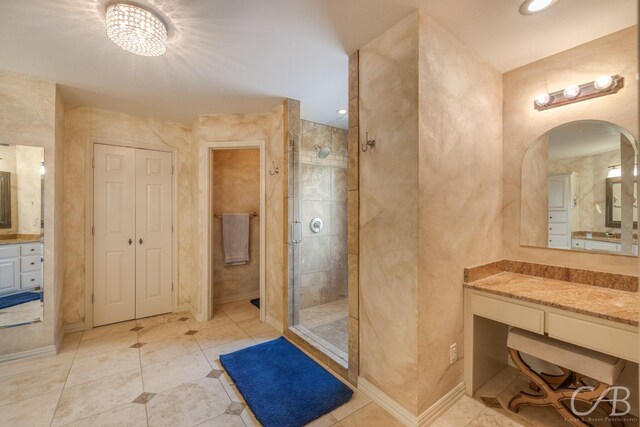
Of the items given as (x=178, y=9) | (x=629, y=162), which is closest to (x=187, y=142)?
(x=178, y=9)

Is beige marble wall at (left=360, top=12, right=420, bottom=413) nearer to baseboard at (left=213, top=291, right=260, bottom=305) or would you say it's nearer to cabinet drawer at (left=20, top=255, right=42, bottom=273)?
baseboard at (left=213, top=291, right=260, bottom=305)

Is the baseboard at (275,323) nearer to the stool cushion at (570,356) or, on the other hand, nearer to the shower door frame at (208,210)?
the shower door frame at (208,210)

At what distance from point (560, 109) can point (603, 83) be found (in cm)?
27

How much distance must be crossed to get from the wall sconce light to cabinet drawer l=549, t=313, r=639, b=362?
154cm

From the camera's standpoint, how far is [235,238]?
411 cm

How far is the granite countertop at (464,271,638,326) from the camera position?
146cm

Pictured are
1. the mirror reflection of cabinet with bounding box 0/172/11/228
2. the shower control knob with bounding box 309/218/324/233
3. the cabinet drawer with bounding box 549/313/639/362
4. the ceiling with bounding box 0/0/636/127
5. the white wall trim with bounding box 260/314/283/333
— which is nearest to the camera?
the cabinet drawer with bounding box 549/313/639/362

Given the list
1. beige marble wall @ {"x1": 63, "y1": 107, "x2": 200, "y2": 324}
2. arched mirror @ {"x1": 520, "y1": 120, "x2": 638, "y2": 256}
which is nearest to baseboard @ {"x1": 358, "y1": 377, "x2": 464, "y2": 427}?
arched mirror @ {"x1": 520, "y1": 120, "x2": 638, "y2": 256}

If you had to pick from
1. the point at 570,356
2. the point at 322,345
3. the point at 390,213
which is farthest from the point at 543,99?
the point at 322,345

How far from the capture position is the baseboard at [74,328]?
9.77 ft

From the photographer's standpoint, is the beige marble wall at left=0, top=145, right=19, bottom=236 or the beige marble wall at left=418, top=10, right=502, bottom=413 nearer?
the beige marble wall at left=418, top=10, right=502, bottom=413

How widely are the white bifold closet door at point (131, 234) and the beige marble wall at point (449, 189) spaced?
323 cm

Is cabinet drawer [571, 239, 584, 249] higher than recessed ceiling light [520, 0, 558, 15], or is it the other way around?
recessed ceiling light [520, 0, 558, 15]

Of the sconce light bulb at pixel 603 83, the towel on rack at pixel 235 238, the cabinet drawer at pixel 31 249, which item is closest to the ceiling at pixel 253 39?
the sconce light bulb at pixel 603 83
